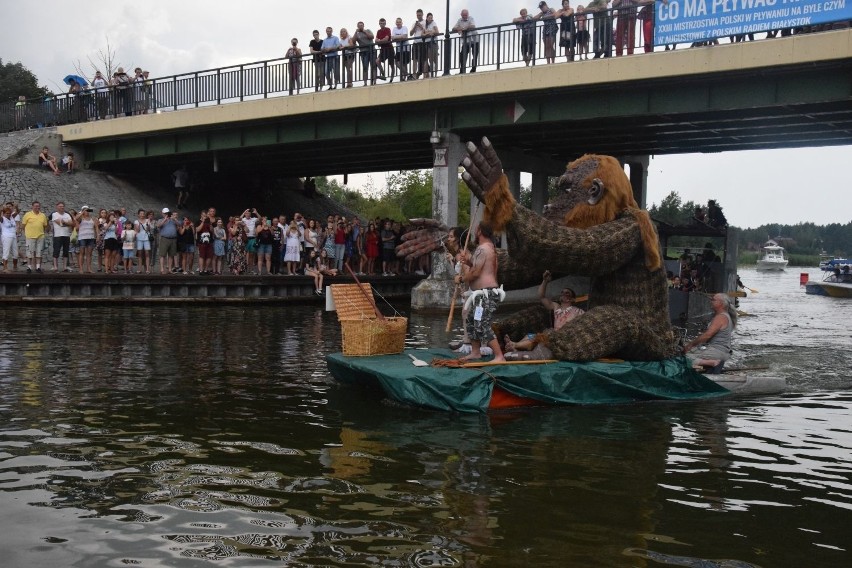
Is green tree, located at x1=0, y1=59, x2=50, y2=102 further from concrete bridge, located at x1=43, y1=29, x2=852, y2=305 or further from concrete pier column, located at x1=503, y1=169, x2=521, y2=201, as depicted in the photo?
concrete pier column, located at x1=503, y1=169, x2=521, y2=201

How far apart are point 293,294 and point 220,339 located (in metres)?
11.8

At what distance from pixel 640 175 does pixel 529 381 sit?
3369cm

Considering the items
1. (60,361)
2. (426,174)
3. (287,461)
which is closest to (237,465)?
(287,461)

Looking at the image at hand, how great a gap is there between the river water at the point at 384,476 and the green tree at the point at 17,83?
76460 millimetres

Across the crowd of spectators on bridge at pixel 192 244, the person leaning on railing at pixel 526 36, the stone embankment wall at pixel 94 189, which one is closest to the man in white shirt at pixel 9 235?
the crowd of spectators on bridge at pixel 192 244

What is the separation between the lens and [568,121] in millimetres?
28328

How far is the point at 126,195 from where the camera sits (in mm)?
42219

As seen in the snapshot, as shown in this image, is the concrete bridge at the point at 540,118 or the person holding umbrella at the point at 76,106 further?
the person holding umbrella at the point at 76,106

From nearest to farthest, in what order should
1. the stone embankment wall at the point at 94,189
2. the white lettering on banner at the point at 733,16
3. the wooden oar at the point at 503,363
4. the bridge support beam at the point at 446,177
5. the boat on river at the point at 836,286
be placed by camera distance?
1. the wooden oar at the point at 503,363
2. the white lettering on banner at the point at 733,16
3. the bridge support beam at the point at 446,177
4. the stone embankment wall at the point at 94,189
5. the boat on river at the point at 836,286

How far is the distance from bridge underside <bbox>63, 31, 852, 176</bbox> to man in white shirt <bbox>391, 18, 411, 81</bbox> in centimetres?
66

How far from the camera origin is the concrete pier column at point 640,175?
42344 mm

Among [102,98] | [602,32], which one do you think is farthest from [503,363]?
[102,98]

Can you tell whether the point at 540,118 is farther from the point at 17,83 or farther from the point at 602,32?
the point at 17,83

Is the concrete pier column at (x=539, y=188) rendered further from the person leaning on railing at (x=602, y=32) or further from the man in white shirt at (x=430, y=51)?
the person leaning on railing at (x=602, y=32)
